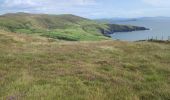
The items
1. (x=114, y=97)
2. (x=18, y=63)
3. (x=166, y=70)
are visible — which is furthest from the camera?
(x=18, y=63)

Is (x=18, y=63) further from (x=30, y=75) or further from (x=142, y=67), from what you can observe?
(x=142, y=67)

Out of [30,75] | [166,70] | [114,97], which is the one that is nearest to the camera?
[114,97]

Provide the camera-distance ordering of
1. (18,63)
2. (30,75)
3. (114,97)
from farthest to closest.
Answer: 1. (18,63)
2. (30,75)
3. (114,97)

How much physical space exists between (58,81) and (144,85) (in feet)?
14.1

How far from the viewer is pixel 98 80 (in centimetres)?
1738

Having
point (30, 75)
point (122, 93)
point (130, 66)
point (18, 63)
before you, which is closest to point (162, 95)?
point (122, 93)

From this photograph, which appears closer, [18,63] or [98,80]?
[98,80]

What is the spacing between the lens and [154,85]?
16453 millimetres

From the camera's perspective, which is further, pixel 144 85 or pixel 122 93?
pixel 144 85

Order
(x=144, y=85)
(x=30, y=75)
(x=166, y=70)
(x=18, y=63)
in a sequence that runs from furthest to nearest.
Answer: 1. (x=18, y=63)
2. (x=166, y=70)
3. (x=30, y=75)
4. (x=144, y=85)

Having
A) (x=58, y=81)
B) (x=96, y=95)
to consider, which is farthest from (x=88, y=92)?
(x=58, y=81)

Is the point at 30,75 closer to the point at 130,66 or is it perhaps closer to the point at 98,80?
the point at 98,80

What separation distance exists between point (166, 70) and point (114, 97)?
10.4 m

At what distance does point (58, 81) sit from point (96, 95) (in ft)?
12.8
